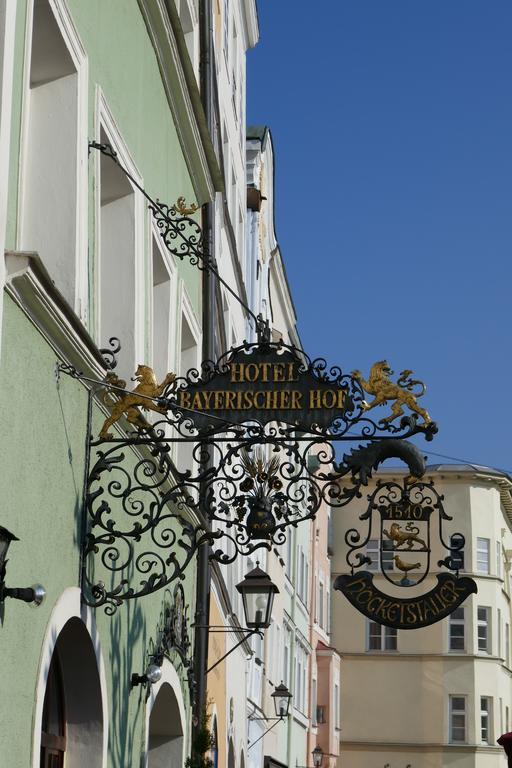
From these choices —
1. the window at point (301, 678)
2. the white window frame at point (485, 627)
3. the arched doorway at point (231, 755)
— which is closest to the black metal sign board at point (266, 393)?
the arched doorway at point (231, 755)

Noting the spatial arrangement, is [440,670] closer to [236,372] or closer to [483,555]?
[483,555]

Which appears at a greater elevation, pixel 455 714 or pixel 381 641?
pixel 381 641

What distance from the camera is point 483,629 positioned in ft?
192

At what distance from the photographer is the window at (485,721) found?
185 ft

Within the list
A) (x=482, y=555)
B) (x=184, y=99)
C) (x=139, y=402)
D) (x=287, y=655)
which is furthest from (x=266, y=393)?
(x=482, y=555)

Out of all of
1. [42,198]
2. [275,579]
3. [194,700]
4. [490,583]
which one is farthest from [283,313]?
[42,198]

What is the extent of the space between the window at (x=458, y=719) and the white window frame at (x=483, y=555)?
5.73 metres

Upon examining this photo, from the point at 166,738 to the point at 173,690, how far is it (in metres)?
0.97

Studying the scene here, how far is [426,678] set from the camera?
57250 mm

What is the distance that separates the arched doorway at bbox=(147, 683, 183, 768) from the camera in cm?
1368

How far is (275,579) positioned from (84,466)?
27221 millimetres

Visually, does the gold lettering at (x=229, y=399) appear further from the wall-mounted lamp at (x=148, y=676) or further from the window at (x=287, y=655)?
the window at (x=287, y=655)

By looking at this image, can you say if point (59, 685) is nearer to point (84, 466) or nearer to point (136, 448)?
point (84, 466)

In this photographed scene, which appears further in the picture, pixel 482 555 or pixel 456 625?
pixel 482 555
